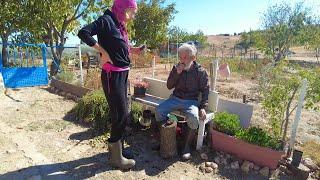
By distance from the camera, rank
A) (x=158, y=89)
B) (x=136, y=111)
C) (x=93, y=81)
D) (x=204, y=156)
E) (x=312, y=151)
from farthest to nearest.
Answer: (x=93, y=81)
(x=158, y=89)
(x=136, y=111)
(x=312, y=151)
(x=204, y=156)

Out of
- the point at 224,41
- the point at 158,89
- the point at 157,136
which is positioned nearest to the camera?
the point at 157,136

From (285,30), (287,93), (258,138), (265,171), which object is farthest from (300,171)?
(285,30)

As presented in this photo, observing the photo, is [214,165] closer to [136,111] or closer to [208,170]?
[208,170]

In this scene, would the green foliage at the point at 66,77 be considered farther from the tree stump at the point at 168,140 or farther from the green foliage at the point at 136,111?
the tree stump at the point at 168,140

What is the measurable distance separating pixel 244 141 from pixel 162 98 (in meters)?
1.73

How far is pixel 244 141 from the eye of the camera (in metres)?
Result: 4.05

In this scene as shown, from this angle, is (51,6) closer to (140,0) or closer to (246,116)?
(246,116)

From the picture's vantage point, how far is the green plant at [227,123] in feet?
13.9

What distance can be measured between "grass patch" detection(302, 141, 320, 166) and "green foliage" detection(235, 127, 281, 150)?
2.09ft

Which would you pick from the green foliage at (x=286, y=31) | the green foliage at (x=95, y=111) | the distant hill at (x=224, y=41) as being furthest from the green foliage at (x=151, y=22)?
the distant hill at (x=224, y=41)

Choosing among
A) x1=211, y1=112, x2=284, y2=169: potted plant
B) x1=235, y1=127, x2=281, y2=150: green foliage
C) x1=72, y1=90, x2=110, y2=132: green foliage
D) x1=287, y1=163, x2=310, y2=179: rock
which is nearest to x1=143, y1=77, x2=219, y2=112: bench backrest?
x1=72, y1=90, x2=110, y2=132: green foliage

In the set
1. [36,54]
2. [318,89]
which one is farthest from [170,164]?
[36,54]

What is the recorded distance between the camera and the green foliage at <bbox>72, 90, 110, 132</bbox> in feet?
16.7

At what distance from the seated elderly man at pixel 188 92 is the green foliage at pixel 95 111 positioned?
Answer: 1092mm
